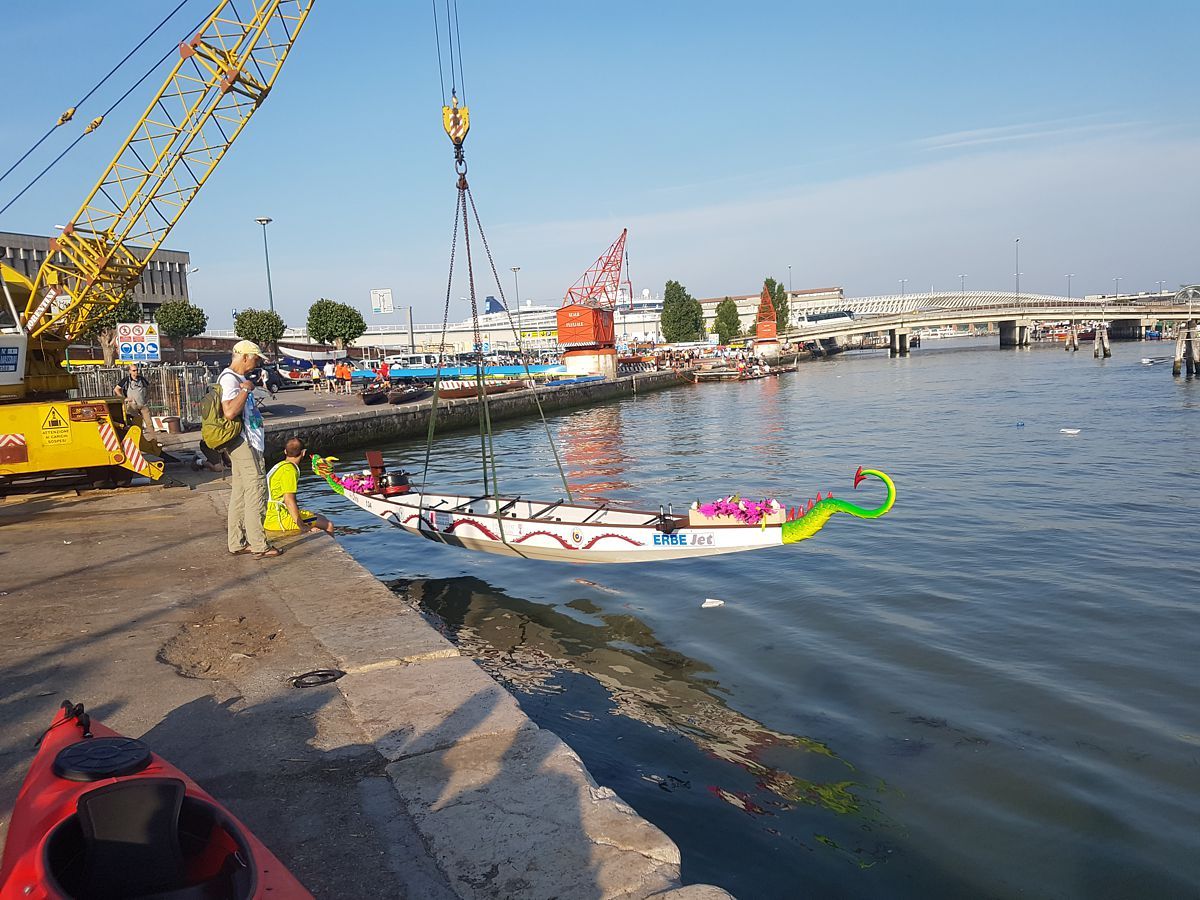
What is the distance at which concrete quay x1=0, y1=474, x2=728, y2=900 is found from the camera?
12.3ft

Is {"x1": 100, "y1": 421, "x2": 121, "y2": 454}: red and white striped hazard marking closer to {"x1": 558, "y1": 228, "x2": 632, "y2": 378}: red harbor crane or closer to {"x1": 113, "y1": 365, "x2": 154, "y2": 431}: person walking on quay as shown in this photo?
{"x1": 113, "y1": 365, "x2": 154, "y2": 431}: person walking on quay

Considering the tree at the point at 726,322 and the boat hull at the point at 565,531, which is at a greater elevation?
the tree at the point at 726,322

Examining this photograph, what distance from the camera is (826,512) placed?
9.79 meters

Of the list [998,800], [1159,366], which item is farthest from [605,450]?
[1159,366]

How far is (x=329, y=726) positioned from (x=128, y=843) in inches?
89.6

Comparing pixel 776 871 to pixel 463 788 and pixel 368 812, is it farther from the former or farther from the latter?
pixel 368 812

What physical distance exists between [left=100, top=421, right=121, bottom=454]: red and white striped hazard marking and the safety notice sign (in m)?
9.90

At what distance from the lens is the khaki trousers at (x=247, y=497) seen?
9.74 m

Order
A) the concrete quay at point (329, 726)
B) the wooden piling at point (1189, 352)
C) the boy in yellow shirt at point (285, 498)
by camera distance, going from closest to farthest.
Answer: the concrete quay at point (329, 726) → the boy in yellow shirt at point (285, 498) → the wooden piling at point (1189, 352)

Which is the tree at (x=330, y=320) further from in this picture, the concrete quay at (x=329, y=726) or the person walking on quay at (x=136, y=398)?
the concrete quay at (x=329, y=726)

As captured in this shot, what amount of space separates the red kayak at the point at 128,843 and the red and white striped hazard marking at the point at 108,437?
545 inches

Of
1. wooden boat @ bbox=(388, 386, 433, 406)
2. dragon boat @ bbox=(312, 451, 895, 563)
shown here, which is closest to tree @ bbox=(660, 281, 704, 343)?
wooden boat @ bbox=(388, 386, 433, 406)

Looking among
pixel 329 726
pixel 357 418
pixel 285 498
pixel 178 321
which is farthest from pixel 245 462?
pixel 178 321

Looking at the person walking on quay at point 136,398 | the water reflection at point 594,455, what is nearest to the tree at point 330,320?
the water reflection at point 594,455
